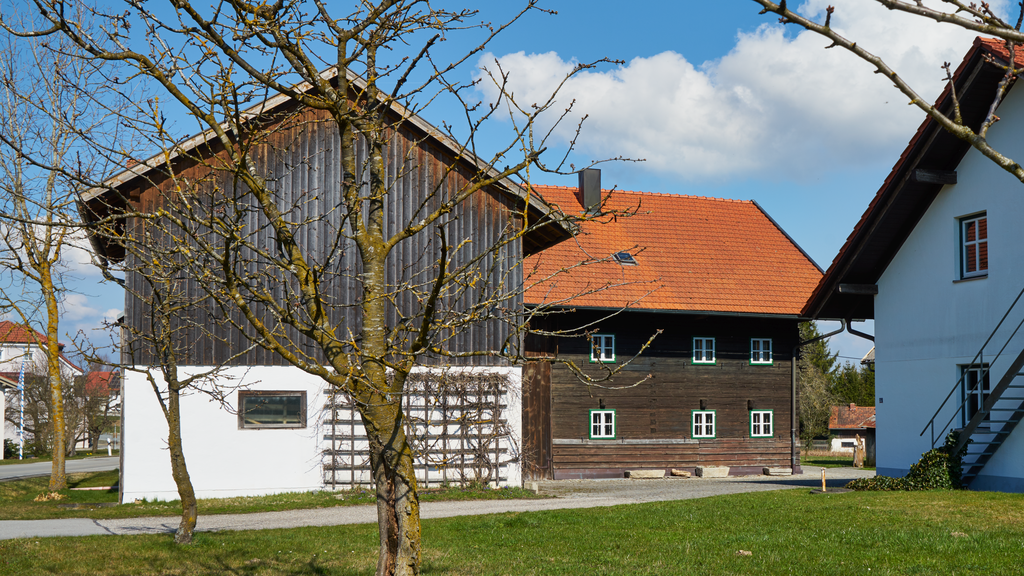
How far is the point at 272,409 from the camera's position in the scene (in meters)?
18.9

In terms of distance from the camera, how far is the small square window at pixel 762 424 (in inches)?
1016

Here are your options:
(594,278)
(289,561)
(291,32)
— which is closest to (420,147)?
(594,278)

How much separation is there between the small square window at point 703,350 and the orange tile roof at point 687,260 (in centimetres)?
120

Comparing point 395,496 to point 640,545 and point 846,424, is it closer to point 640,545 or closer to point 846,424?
point 640,545

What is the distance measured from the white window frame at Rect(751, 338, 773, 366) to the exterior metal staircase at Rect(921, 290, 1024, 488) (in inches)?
329

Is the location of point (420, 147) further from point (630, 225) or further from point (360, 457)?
point (630, 225)

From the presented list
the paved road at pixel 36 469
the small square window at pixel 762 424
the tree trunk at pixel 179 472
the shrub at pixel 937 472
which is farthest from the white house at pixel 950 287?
the paved road at pixel 36 469

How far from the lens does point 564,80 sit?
664cm

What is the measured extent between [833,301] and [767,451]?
6.55m

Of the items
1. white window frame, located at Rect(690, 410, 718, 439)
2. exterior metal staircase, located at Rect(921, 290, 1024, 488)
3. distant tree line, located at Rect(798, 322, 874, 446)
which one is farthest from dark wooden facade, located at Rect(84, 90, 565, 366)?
distant tree line, located at Rect(798, 322, 874, 446)

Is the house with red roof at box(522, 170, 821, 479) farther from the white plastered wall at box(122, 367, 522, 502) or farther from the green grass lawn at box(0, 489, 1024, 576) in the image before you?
the green grass lawn at box(0, 489, 1024, 576)

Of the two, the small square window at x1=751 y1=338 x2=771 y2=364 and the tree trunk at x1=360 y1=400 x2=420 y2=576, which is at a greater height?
the small square window at x1=751 y1=338 x2=771 y2=364

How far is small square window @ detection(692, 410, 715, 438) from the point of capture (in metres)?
25.3

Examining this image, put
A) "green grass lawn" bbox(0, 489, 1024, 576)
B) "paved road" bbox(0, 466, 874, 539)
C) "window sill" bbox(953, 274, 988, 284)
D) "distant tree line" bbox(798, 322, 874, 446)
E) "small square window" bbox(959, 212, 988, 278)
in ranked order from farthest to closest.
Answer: "distant tree line" bbox(798, 322, 874, 446)
"small square window" bbox(959, 212, 988, 278)
"window sill" bbox(953, 274, 988, 284)
"paved road" bbox(0, 466, 874, 539)
"green grass lawn" bbox(0, 489, 1024, 576)
